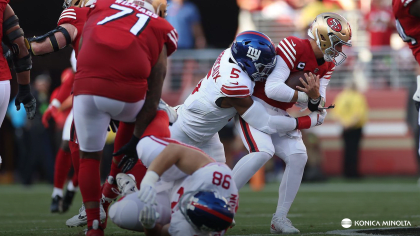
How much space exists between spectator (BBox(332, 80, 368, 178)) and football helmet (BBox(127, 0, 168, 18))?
8.86 meters

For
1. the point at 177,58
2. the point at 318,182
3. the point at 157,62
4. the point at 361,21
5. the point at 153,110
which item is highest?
the point at 157,62

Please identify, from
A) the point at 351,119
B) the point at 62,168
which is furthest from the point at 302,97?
the point at 351,119

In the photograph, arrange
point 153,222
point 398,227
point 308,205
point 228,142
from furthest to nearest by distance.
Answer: point 228,142 < point 308,205 < point 398,227 < point 153,222

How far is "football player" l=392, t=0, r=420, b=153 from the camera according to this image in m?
4.77

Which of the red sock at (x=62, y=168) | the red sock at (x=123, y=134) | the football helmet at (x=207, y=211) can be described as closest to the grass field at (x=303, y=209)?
the red sock at (x=62, y=168)

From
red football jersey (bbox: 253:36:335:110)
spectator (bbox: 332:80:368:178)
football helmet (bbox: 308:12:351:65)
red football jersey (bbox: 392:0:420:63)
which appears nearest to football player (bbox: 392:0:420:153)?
red football jersey (bbox: 392:0:420:63)

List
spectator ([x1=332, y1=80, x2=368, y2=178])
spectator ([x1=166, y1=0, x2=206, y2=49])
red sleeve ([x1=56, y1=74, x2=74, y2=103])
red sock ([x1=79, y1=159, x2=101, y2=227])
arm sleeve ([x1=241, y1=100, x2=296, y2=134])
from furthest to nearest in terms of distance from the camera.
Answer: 1. spectator ([x1=166, y1=0, x2=206, y2=49])
2. spectator ([x1=332, y1=80, x2=368, y2=178])
3. red sleeve ([x1=56, y1=74, x2=74, y2=103])
4. arm sleeve ([x1=241, y1=100, x2=296, y2=134])
5. red sock ([x1=79, y1=159, x2=101, y2=227])

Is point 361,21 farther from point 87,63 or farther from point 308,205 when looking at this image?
point 87,63

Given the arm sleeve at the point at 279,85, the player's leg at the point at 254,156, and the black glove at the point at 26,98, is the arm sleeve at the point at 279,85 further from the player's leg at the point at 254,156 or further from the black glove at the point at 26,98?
the black glove at the point at 26,98

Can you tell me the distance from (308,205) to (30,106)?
4061mm

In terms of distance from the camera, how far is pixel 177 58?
1405 cm

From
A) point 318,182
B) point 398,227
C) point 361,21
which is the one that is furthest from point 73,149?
point 361,21

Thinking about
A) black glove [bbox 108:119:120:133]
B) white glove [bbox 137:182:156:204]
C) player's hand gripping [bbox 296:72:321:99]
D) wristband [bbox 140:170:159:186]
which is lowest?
black glove [bbox 108:119:120:133]

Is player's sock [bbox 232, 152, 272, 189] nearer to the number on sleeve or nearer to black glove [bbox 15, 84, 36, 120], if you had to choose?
the number on sleeve
